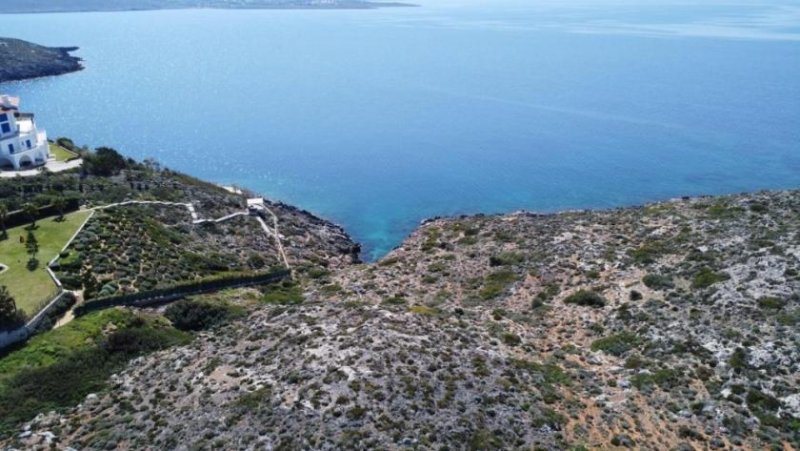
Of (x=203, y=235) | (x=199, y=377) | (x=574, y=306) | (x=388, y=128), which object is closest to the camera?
(x=199, y=377)

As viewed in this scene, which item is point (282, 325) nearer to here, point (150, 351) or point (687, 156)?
point (150, 351)

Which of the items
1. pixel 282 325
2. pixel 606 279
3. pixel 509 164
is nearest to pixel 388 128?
pixel 509 164

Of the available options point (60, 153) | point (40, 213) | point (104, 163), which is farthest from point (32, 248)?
point (60, 153)

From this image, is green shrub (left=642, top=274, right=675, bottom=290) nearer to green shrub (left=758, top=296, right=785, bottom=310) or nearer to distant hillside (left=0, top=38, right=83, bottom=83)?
green shrub (left=758, top=296, right=785, bottom=310)

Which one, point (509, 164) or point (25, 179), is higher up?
point (25, 179)

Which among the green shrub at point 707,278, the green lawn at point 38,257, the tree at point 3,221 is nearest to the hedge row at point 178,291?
the green lawn at point 38,257

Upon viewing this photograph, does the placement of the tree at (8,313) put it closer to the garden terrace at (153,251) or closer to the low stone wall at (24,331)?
the low stone wall at (24,331)

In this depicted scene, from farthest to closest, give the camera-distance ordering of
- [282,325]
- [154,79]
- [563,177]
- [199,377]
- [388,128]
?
[154,79]
[388,128]
[563,177]
[282,325]
[199,377]

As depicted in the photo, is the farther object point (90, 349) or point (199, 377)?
point (90, 349)
